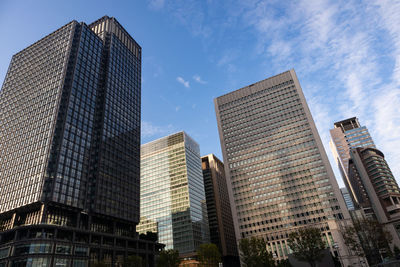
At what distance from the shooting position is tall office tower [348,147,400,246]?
15400 centimetres

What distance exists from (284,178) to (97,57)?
107 metres

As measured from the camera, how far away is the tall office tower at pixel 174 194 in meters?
150

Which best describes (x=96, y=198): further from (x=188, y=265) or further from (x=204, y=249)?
(x=188, y=265)

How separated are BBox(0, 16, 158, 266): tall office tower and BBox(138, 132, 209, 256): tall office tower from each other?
33126 mm

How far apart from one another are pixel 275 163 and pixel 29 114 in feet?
371

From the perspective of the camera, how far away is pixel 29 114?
110250 millimetres

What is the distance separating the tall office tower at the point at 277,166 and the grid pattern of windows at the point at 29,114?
290 ft

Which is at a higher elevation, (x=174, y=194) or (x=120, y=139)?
(x=120, y=139)

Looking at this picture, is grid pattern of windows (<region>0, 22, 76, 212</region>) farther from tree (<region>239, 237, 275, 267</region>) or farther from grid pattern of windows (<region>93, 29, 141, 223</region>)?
tree (<region>239, 237, 275, 267</region>)

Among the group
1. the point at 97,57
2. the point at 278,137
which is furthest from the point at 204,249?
the point at 97,57

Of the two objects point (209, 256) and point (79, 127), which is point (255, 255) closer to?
point (209, 256)

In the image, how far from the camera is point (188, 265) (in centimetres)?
13788

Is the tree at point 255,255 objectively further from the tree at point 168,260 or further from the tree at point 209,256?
the tree at point 168,260

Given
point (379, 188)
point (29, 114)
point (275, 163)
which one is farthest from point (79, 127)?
point (379, 188)
